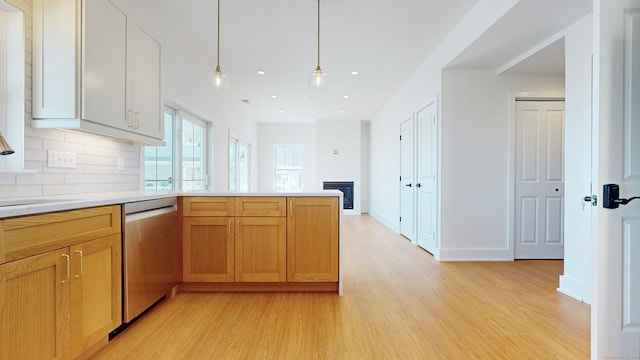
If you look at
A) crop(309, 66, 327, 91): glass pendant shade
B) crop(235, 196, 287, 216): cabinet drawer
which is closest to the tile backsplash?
crop(235, 196, 287, 216): cabinet drawer

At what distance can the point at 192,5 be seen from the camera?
2.93 meters

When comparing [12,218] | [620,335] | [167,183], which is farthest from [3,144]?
[620,335]

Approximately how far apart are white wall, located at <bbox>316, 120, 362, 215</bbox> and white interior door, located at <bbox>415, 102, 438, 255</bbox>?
373 centimetres

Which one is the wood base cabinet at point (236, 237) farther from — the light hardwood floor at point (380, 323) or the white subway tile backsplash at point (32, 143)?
the white subway tile backsplash at point (32, 143)

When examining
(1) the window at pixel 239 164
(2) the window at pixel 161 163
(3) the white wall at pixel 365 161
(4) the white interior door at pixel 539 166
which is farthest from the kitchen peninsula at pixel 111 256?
(3) the white wall at pixel 365 161

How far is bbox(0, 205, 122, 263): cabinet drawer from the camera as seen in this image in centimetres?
127

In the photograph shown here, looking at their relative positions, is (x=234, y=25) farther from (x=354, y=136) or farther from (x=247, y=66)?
(x=354, y=136)

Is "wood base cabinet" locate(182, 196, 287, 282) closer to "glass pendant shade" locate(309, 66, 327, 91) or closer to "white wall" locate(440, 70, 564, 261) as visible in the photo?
"glass pendant shade" locate(309, 66, 327, 91)

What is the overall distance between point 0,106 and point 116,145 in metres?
0.94

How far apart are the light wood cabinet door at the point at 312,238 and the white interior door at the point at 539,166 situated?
2645mm

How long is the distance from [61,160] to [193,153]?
2.71m

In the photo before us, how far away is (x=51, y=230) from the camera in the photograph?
4.77 ft

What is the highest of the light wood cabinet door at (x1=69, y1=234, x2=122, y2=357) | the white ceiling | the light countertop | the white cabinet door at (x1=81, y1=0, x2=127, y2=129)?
the white ceiling

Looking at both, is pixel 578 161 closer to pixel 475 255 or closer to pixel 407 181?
pixel 475 255
